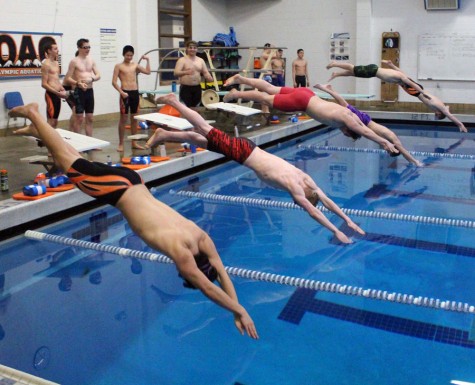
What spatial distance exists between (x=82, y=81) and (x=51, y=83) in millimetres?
462

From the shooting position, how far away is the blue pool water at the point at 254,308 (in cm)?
344

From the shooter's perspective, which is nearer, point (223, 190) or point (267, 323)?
point (267, 323)

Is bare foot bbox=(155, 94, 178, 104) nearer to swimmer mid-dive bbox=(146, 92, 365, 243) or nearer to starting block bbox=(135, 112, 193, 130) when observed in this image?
swimmer mid-dive bbox=(146, 92, 365, 243)

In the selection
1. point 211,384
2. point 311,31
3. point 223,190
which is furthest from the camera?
point 311,31

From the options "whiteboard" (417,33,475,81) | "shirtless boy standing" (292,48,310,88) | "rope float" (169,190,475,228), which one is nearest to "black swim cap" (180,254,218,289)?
"rope float" (169,190,475,228)

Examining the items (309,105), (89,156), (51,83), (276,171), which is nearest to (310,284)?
(276,171)

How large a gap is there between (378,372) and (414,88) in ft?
14.0

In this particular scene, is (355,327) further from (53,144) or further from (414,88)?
(414,88)

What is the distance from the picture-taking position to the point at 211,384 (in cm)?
327

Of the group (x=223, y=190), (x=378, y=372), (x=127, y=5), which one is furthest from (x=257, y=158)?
(x=127, y=5)

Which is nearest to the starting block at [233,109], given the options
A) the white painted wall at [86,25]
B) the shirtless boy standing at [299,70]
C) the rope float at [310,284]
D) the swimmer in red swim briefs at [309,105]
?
the swimmer in red swim briefs at [309,105]

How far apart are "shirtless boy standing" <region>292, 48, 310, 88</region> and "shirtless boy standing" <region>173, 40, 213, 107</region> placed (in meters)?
5.38

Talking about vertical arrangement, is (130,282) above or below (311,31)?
below

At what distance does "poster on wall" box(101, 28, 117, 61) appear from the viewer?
40.9ft
